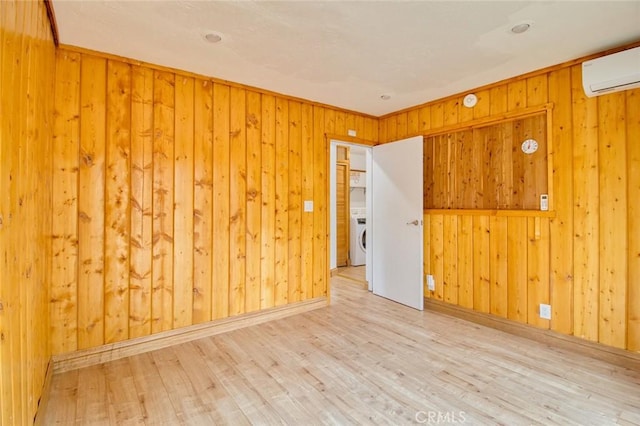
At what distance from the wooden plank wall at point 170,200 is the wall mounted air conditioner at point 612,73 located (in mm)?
2515

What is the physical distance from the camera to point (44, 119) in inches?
76.1

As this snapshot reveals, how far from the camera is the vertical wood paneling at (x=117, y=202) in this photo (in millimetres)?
2471

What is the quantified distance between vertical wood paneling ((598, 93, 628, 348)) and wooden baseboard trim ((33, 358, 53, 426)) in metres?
3.86

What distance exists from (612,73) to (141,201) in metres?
3.81

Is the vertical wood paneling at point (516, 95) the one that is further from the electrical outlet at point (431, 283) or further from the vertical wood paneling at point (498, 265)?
the electrical outlet at point (431, 283)

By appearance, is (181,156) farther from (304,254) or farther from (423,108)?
(423,108)

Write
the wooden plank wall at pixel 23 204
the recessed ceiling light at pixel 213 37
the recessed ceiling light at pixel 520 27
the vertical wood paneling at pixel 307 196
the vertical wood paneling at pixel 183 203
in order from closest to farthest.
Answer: the wooden plank wall at pixel 23 204
the recessed ceiling light at pixel 520 27
the recessed ceiling light at pixel 213 37
the vertical wood paneling at pixel 183 203
the vertical wood paneling at pixel 307 196

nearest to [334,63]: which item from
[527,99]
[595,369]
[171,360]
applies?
[527,99]

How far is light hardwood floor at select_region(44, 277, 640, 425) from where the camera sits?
1.79m

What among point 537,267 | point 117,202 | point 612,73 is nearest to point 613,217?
point 537,267

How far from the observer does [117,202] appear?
2.50m

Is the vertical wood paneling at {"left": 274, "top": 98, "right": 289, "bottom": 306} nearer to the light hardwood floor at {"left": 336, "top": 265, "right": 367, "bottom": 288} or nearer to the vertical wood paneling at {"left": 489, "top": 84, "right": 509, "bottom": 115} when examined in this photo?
the light hardwood floor at {"left": 336, "top": 265, "right": 367, "bottom": 288}

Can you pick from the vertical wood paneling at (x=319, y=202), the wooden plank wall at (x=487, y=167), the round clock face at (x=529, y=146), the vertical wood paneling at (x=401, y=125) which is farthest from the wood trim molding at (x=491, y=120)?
the vertical wood paneling at (x=319, y=202)

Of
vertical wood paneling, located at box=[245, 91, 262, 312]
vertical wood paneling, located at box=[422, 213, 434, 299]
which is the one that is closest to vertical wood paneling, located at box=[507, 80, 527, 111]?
vertical wood paneling, located at box=[422, 213, 434, 299]
